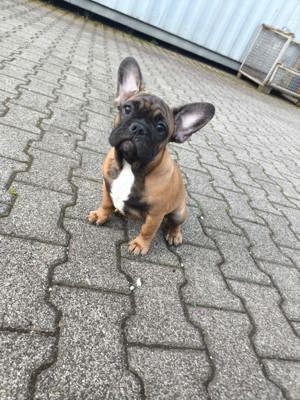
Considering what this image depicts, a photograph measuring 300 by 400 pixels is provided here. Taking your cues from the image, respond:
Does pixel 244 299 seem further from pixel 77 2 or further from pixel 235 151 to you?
pixel 77 2

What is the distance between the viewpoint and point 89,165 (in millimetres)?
3740

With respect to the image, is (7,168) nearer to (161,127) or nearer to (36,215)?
(36,215)

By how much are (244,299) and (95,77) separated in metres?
5.17

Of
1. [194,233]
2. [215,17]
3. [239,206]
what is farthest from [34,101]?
[215,17]

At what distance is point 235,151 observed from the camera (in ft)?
19.5

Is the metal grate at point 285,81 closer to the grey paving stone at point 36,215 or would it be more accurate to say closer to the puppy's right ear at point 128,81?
the puppy's right ear at point 128,81

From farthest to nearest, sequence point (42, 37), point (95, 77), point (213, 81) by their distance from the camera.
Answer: point (213, 81), point (42, 37), point (95, 77)

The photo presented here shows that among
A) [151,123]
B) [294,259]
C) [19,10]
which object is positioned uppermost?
[151,123]

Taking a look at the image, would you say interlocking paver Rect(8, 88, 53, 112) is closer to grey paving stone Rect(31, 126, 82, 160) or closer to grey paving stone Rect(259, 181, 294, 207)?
grey paving stone Rect(31, 126, 82, 160)

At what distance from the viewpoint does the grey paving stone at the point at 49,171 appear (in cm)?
315

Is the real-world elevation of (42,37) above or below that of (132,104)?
below

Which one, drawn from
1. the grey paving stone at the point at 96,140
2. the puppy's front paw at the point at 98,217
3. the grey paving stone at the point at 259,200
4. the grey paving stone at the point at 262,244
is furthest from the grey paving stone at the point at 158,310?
the grey paving stone at the point at 259,200

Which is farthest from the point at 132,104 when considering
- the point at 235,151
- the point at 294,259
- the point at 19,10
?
the point at 19,10

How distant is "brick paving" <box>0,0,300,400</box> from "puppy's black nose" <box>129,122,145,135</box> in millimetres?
949
